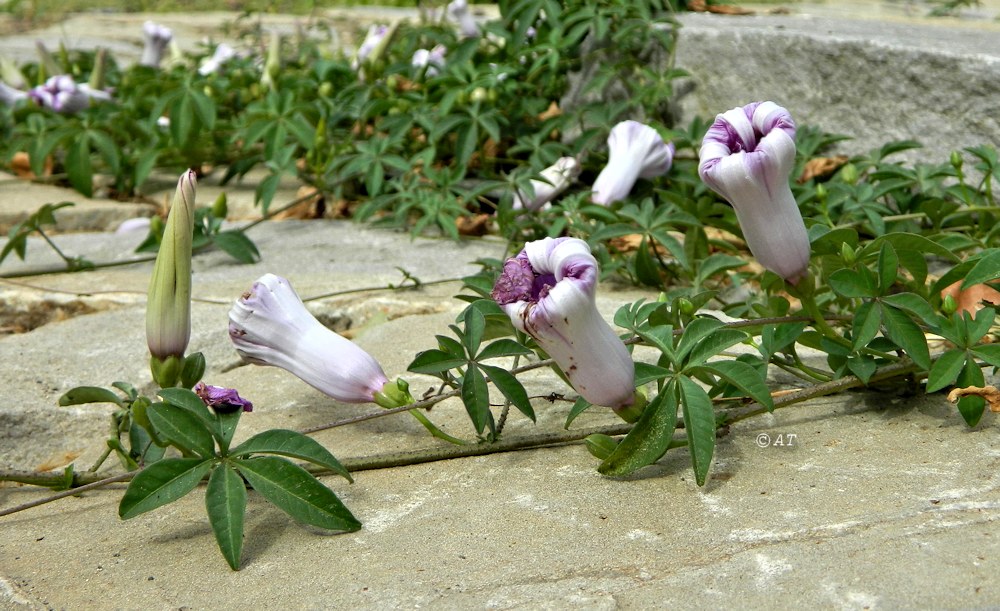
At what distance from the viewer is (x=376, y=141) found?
9.81ft

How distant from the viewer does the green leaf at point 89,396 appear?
1.56 m

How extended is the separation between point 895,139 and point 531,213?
94cm

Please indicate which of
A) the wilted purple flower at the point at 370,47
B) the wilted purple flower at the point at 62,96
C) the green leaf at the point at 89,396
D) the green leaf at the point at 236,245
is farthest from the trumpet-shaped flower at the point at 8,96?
the green leaf at the point at 89,396

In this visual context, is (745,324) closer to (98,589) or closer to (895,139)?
(98,589)

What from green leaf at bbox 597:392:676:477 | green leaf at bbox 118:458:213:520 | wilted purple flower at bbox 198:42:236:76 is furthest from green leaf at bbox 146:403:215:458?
wilted purple flower at bbox 198:42:236:76

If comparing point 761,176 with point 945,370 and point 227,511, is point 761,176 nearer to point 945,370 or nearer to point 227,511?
point 945,370

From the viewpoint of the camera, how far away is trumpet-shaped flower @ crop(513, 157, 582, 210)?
9.41 ft

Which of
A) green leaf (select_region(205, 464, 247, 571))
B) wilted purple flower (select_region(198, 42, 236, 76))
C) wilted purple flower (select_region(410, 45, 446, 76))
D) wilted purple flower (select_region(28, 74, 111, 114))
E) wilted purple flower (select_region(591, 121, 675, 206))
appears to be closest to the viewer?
green leaf (select_region(205, 464, 247, 571))

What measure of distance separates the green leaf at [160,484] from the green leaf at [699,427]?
59cm

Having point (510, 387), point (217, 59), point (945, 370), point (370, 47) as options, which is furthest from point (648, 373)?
point (217, 59)

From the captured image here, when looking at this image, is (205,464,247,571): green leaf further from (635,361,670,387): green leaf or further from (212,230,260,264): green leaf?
(212,230,260,264): green leaf

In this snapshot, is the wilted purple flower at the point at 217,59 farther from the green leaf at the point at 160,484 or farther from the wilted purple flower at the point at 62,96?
the green leaf at the point at 160,484

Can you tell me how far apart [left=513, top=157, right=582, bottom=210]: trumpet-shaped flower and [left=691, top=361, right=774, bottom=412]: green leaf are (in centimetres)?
146

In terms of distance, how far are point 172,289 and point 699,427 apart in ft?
2.54
